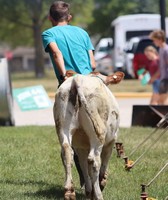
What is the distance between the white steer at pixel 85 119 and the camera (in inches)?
275

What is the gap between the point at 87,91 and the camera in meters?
7.04

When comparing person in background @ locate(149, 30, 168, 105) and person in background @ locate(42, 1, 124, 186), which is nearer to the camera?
person in background @ locate(42, 1, 124, 186)

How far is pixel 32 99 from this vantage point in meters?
17.8

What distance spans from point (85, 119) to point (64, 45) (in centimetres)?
113

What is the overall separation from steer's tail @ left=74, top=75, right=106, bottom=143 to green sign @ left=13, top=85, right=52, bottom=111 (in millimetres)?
10675

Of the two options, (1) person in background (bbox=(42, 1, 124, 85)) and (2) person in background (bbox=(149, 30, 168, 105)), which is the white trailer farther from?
(1) person in background (bbox=(42, 1, 124, 85))

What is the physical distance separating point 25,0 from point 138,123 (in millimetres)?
32214

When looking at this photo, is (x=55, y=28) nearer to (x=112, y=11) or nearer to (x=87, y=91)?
(x=87, y=91)

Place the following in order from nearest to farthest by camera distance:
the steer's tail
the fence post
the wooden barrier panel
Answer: the steer's tail → the wooden barrier panel → the fence post

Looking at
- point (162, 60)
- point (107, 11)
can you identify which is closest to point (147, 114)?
point (162, 60)

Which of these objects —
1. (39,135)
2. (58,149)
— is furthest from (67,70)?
(39,135)

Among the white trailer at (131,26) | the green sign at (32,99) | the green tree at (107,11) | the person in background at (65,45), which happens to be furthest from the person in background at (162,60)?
the green tree at (107,11)

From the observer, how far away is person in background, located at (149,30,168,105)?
15645 millimetres

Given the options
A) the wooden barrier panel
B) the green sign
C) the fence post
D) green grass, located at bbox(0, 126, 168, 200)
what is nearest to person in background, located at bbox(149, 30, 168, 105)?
the wooden barrier panel
